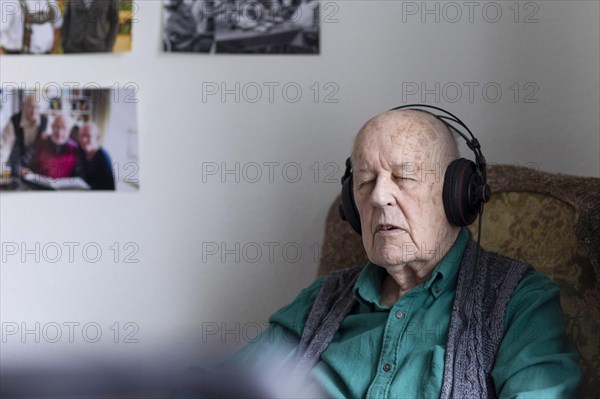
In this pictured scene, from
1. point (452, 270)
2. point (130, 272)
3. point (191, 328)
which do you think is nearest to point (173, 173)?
point (130, 272)

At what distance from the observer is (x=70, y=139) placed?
5.98 feet

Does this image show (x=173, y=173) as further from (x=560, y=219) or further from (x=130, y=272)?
(x=560, y=219)

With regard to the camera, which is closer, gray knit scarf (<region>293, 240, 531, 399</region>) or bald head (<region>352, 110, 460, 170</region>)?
gray knit scarf (<region>293, 240, 531, 399</region>)

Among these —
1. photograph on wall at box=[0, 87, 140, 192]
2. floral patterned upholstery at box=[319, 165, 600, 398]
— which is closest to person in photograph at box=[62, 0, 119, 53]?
photograph on wall at box=[0, 87, 140, 192]

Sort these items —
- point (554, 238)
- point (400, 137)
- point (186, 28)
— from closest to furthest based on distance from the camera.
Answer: point (400, 137) < point (554, 238) < point (186, 28)

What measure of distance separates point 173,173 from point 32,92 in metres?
0.39

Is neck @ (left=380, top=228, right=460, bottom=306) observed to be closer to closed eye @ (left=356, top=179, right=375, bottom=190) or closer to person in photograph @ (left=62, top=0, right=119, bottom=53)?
closed eye @ (left=356, top=179, right=375, bottom=190)

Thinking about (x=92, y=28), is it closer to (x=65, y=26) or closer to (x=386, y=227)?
(x=65, y=26)

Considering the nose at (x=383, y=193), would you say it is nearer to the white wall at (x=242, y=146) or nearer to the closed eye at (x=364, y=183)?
the closed eye at (x=364, y=183)

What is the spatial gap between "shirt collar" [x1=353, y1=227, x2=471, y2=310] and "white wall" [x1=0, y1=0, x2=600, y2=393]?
421 mm

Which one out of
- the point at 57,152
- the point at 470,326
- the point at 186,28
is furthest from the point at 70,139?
the point at 470,326

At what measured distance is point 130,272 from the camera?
6.09ft

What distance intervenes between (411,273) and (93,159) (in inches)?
33.7

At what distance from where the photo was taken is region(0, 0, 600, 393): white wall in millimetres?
1772
